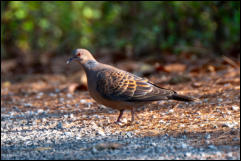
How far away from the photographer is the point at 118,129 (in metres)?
4.63

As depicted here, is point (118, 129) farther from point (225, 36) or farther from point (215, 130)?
point (225, 36)

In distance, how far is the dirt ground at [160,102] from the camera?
4.43 metres

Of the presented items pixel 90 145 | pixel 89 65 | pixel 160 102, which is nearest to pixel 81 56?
pixel 89 65

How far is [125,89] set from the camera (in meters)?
4.99

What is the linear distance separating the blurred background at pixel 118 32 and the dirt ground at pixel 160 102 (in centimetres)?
46

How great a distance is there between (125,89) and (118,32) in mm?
6743

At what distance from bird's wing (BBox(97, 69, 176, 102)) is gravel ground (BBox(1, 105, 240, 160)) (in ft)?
1.56

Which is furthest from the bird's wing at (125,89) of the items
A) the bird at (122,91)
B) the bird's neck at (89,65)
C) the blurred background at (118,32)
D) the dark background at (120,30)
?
the blurred background at (118,32)

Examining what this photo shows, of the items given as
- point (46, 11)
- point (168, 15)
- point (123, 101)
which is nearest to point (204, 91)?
point (123, 101)

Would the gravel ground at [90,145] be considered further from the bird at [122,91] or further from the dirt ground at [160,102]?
the bird at [122,91]

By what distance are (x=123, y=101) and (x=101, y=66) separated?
0.68m

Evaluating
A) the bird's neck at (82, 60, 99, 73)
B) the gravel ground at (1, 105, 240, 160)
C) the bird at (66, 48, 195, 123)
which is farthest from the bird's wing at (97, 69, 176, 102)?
the gravel ground at (1, 105, 240, 160)

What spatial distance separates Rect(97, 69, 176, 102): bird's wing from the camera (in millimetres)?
4945

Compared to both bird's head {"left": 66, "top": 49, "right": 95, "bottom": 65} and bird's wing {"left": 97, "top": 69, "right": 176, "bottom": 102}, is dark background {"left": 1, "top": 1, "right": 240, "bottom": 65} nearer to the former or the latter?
bird's head {"left": 66, "top": 49, "right": 95, "bottom": 65}
